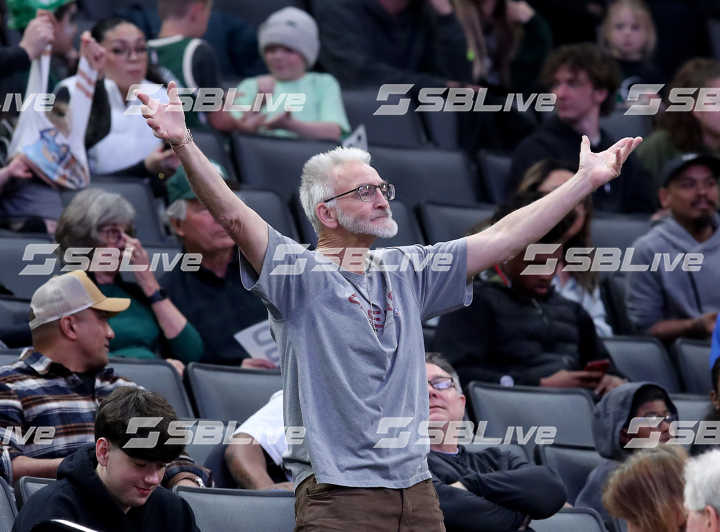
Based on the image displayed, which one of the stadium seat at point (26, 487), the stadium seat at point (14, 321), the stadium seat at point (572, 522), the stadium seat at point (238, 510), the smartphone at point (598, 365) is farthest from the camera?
the smartphone at point (598, 365)

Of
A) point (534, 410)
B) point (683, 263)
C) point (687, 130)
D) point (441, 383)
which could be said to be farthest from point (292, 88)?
point (441, 383)

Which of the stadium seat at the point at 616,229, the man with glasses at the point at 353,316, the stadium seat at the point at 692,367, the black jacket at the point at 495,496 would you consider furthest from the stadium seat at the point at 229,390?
the stadium seat at the point at 616,229

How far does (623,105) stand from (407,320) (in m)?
5.42

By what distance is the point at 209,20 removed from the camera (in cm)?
828

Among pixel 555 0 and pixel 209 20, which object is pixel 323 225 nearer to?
pixel 209 20

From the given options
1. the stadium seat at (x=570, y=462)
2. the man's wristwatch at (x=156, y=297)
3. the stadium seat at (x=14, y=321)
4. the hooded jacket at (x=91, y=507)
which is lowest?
the stadium seat at (x=570, y=462)

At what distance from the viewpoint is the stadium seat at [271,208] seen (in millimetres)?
6293

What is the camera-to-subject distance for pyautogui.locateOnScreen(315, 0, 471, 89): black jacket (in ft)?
26.9

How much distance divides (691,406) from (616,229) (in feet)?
5.82

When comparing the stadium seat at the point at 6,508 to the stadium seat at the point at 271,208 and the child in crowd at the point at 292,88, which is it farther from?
the child in crowd at the point at 292,88

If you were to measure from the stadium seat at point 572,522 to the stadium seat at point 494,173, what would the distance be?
3.16 m

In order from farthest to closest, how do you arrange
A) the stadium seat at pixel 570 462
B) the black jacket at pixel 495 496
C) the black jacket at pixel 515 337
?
the black jacket at pixel 515 337 → the stadium seat at pixel 570 462 → the black jacket at pixel 495 496

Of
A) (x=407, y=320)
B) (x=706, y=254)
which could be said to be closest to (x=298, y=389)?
(x=407, y=320)

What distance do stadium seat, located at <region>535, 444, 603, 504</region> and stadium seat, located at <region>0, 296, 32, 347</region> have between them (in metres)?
1.74
